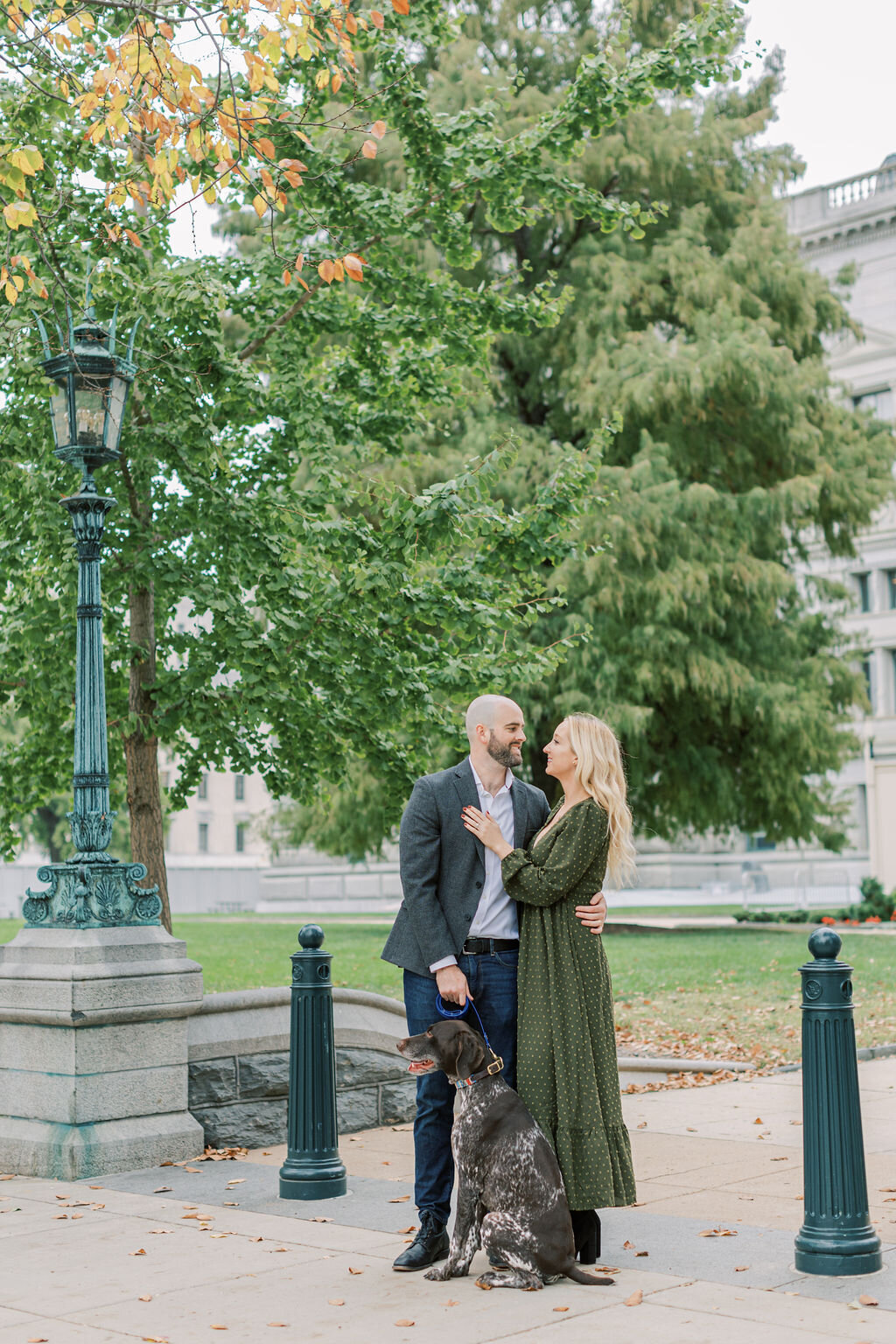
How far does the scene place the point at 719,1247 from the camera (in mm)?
6160

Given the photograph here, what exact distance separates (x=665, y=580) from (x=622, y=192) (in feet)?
27.6

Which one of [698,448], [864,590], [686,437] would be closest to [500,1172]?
[686,437]

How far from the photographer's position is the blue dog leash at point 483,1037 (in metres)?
5.66

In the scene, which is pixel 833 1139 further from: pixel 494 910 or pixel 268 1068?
pixel 268 1068

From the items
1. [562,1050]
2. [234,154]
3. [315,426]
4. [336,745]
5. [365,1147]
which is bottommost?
[365,1147]

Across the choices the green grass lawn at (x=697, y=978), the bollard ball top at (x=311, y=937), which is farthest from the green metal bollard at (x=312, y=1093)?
the green grass lawn at (x=697, y=978)

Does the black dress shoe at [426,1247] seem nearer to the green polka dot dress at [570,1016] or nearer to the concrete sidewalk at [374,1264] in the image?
the concrete sidewalk at [374,1264]

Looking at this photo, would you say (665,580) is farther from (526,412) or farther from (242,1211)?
(242,1211)

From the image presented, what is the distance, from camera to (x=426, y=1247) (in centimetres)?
589

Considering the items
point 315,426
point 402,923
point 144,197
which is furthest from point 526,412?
point 402,923

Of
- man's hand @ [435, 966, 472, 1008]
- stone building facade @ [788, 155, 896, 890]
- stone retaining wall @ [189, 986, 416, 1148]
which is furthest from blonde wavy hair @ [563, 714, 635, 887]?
stone building facade @ [788, 155, 896, 890]

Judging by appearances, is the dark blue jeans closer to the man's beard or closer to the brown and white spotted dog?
the brown and white spotted dog

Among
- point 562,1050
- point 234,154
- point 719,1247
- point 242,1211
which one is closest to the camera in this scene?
point 562,1050

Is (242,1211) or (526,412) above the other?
(526,412)
